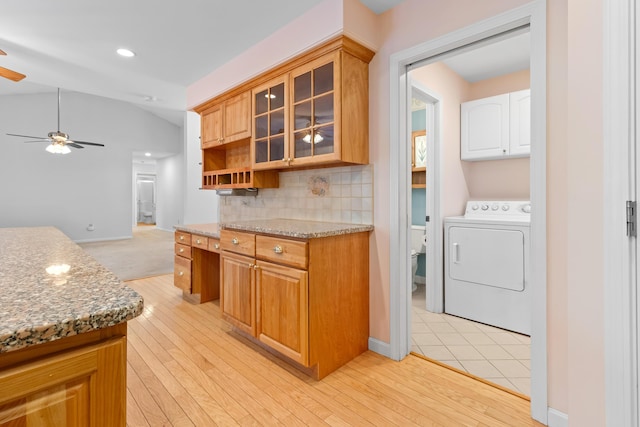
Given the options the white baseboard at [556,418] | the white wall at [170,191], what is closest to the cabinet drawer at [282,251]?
the white baseboard at [556,418]

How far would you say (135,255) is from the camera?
580 centimetres

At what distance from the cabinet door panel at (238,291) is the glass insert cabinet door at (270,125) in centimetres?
85

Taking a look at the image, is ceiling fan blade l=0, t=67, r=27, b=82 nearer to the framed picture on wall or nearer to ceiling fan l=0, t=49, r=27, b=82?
ceiling fan l=0, t=49, r=27, b=82

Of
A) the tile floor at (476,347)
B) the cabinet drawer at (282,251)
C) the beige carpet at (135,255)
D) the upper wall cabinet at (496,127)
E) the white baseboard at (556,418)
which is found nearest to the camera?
the white baseboard at (556,418)

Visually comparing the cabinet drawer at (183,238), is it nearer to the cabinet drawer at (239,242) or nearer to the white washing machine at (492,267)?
the cabinet drawer at (239,242)

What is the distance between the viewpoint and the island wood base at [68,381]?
501 millimetres

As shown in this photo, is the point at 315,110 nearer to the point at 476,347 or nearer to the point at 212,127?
the point at 212,127

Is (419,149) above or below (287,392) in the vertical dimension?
above

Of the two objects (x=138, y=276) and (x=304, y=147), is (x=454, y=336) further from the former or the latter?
(x=138, y=276)

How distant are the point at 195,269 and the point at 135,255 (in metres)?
3.51

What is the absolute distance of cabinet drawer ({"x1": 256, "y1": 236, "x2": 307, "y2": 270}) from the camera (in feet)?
5.81

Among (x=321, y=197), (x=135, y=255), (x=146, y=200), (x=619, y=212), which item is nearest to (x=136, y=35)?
(x=321, y=197)

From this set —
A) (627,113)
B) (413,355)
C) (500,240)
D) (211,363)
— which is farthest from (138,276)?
(627,113)

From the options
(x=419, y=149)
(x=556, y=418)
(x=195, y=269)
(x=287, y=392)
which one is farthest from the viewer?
(x=419, y=149)
